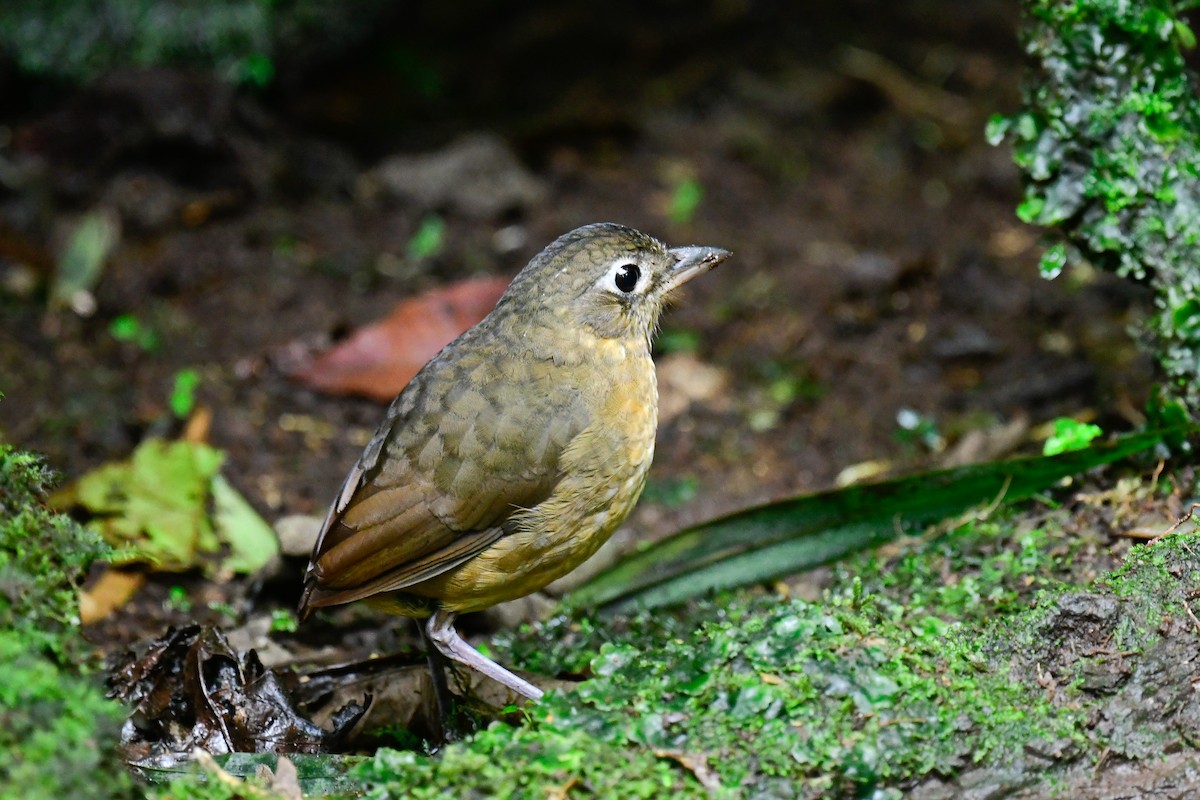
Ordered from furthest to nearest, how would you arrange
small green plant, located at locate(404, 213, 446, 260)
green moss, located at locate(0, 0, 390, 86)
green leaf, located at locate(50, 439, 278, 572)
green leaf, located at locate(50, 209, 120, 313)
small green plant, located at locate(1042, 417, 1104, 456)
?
small green plant, located at locate(404, 213, 446, 260)
green moss, located at locate(0, 0, 390, 86)
green leaf, located at locate(50, 209, 120, 313)
green leaf, located at locate(50, 439, 278, 572)
small green plant, located at locate(1042, 417, 1104, 456)

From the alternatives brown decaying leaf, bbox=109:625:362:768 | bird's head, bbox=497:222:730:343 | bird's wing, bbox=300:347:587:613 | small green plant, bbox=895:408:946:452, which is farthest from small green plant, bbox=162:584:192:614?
small green plant, bbox=895:408:946:452

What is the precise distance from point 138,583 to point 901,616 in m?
2.94

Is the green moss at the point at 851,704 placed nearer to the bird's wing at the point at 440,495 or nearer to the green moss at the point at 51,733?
the green moss at the point at 51,733

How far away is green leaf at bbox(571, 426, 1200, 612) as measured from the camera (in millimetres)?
4500

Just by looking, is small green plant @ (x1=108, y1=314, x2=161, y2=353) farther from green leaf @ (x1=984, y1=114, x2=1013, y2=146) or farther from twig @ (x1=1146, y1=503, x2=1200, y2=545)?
twig @ (x1=1146, y1=503, x2=1200, y2=545)

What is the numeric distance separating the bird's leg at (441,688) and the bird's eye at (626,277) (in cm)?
133

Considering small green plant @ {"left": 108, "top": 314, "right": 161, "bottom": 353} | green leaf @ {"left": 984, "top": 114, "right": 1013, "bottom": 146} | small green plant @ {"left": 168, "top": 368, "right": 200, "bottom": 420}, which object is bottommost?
small green plant @ {"left": 168, "top": 368, "right": 200, "bottom": 420}

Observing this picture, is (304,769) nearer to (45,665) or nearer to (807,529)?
(45,665)

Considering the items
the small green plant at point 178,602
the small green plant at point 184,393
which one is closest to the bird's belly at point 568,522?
the small green plant at point 178,602

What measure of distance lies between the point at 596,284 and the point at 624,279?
0.36 ft

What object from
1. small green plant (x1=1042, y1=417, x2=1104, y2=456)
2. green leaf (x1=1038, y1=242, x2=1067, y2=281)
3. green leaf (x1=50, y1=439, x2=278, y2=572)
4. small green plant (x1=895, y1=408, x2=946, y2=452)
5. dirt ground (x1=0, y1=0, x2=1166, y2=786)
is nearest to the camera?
green leaf (x1=1038, y1=242, x2=1067, y2=281)

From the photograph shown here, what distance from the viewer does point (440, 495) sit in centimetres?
402

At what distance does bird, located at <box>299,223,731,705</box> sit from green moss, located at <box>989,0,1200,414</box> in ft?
4.94

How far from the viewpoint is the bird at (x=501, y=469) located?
4.00m
